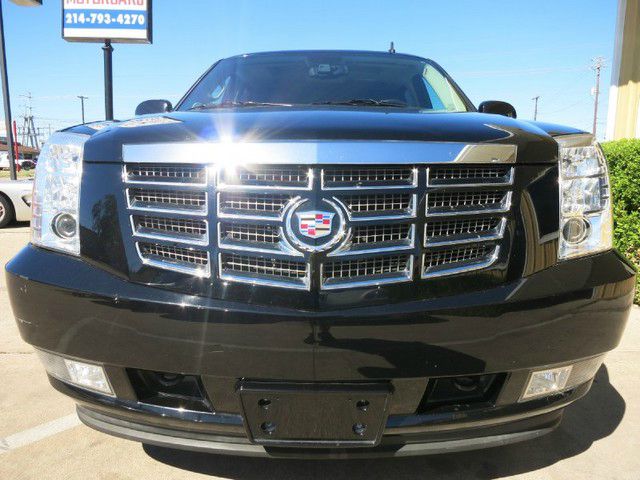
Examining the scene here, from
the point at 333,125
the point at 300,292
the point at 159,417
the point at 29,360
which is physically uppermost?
the point at 333,125

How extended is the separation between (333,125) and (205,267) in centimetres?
60

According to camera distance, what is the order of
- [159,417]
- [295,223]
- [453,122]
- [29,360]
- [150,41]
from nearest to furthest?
[295,223], [159,417], [453,122], [29,360], [150,41]

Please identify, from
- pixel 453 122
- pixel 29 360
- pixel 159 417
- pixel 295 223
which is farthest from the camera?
pixel 29 360

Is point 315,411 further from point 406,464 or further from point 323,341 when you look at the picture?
point 406,464

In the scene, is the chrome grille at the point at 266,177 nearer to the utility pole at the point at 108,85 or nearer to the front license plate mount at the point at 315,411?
the front license plate mount at the point at 315,411

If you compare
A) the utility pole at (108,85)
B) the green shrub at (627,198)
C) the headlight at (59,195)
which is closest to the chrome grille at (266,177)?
the headlight at (59,195)

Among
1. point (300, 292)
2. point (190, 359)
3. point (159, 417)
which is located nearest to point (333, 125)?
point (300, 292)

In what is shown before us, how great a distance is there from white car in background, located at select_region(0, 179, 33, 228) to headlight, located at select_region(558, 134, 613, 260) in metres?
9.78

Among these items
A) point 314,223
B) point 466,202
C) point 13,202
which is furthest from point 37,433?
point 13,202

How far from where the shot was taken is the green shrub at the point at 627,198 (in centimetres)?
457

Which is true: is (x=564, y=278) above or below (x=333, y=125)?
below

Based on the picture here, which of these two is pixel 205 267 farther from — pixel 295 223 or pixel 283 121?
pixel 283 121

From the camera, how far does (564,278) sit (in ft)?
5.70

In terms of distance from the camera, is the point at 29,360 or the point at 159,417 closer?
the point at 159,417
